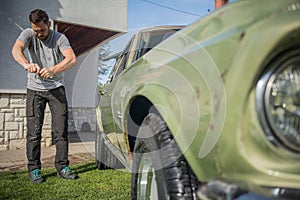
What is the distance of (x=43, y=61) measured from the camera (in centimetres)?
374

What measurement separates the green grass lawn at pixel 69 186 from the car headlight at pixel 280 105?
2232 mm

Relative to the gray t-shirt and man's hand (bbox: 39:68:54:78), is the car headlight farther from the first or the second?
the gray t-shirt

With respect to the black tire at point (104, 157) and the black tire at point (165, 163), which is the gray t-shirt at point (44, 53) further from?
the black tire at point (165, 163)

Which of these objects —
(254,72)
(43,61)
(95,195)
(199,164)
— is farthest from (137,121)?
(43,61)

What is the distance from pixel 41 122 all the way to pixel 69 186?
2.66 ft

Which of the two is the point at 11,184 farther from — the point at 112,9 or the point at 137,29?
the point at 112,9

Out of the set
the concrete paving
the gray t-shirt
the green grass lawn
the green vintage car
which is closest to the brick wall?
the concrete paving

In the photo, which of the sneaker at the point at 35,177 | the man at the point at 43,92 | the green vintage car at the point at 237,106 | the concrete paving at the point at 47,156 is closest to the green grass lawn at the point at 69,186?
the sneaker at the point at 35,177

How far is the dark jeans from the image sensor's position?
3699 mm

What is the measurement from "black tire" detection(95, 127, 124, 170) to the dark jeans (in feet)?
1.73

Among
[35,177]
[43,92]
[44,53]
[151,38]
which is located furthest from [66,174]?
[151,38]

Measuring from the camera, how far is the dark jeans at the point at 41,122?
3699mm

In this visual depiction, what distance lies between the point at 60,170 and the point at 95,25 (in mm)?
4596

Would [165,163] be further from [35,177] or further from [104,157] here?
[104,157]
